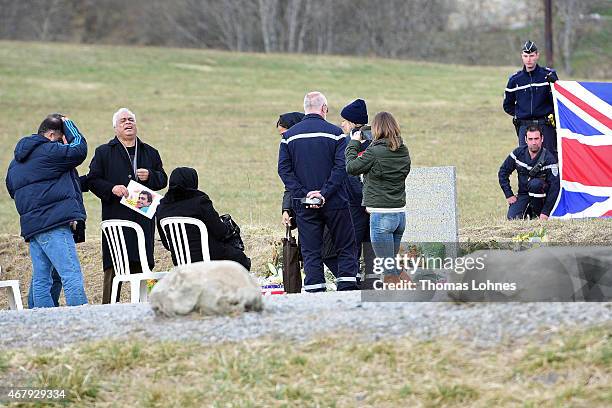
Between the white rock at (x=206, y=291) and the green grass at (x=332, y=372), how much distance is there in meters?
0.50

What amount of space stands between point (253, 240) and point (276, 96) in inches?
896

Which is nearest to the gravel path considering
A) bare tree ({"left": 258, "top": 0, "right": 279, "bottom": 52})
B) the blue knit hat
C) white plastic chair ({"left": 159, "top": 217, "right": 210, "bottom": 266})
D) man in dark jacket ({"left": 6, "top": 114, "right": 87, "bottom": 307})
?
white plastic chair ({"left": 159, "top": 217, "right": 210, "bottom": 266})

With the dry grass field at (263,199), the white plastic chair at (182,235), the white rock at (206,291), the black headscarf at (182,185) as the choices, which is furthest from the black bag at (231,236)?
the dry grass field at (263,199)

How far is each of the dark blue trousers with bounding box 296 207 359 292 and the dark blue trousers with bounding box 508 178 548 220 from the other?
4219mm

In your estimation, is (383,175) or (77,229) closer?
(383,175)

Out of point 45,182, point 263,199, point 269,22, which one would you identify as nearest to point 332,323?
point 45,182

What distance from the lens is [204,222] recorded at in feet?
32.3

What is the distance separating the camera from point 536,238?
12289 mm

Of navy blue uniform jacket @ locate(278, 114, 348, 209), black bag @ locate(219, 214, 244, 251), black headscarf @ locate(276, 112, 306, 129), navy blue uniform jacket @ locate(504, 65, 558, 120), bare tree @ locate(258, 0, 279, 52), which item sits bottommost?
black bag @ locate(219, 214, 244, 251)

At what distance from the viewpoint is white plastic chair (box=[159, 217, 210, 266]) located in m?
9.80

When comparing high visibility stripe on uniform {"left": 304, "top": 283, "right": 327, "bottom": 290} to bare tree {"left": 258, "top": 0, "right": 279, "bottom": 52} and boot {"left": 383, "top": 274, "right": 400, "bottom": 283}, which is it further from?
bare tree {"left": 258, "top": 0, "right": 279, "bottom": 52}

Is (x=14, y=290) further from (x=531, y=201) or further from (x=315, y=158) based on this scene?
(x=531, y=201)

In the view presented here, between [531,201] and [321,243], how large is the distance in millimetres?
4477

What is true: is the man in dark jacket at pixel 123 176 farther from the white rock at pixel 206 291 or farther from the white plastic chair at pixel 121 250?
the white rock at pixel 206 291
